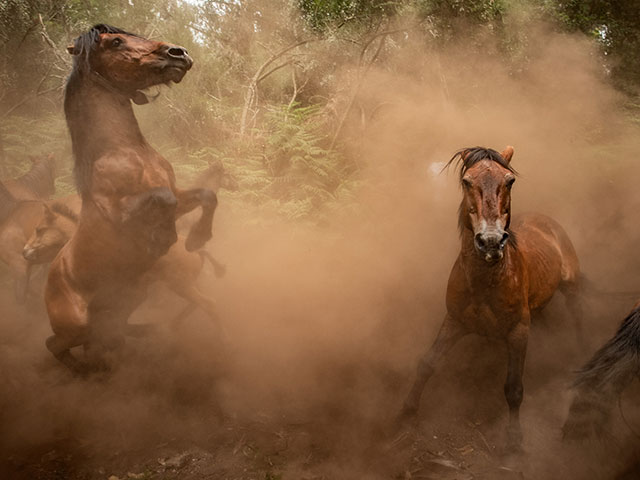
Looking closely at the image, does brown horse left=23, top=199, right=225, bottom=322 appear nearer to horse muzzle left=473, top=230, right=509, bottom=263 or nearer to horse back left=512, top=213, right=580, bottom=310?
horse muzzle left=473, top=230, right=509, bottom=263

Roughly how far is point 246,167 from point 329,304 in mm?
3857

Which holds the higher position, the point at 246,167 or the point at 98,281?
the point at 246,167

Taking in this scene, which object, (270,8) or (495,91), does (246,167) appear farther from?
(270,8)

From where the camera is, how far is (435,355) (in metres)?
3.40

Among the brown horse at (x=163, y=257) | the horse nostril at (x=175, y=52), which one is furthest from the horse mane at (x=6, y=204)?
the horse nostril at (x=175, y=52)

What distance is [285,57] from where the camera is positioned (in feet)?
37.4

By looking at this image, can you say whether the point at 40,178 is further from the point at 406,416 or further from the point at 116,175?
the point at 406,416

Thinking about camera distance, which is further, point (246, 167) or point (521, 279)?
point (246, 167)

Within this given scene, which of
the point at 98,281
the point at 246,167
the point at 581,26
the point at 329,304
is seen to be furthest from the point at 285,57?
the point at 98,281

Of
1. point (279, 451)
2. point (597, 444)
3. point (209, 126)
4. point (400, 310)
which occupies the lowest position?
point (279, 451)

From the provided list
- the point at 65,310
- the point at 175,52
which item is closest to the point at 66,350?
the point at 65,310

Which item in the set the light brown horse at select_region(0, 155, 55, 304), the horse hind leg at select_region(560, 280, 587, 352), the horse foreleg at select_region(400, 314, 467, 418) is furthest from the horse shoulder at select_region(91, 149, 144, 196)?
the horse hind leg at select_region(560, 280, 587, 352)

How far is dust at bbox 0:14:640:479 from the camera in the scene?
138 inches

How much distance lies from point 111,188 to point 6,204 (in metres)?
4.62
